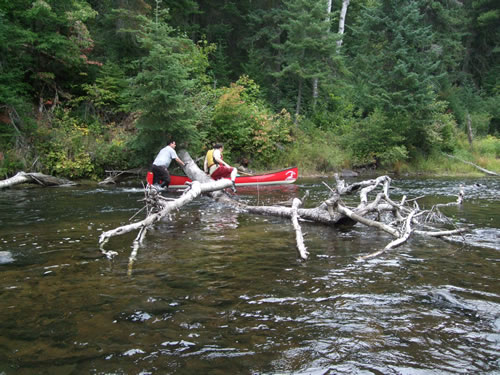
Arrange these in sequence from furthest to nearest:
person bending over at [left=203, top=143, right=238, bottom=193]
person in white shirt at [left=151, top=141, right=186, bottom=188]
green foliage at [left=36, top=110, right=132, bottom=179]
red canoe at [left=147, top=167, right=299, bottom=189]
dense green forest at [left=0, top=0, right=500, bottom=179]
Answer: green foliage at [left=36, top=110, right=132, bottom=179] → dense green forest at [left=0, top=0, right=500, bottom=179] → red canoe at [left=147, top=167, right=299, bottom=189] → person bending over at [left=203, top=143, right=238, bottom=193] → person in white shirt at [left=151, top=141, right=186, bottom=188]

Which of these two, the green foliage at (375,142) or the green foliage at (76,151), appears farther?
the green foliage at (375,142)

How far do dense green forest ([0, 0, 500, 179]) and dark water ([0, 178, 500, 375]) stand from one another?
9.54 metres

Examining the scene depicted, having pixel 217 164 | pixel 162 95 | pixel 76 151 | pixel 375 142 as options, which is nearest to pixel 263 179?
pixel 217 164

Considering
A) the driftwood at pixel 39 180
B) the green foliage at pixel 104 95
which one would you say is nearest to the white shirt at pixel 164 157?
the driftwood at pixel 39 180

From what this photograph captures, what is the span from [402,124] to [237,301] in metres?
20.5

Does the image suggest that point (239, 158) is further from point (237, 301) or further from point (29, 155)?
point (237, 301)

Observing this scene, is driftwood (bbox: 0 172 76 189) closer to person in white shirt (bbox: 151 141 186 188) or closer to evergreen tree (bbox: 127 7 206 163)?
evergreen tree (bbox: 127 7 206 163)

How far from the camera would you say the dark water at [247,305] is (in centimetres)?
297

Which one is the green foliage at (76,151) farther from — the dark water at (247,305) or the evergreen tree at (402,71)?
the evergreen tree at (402,71)

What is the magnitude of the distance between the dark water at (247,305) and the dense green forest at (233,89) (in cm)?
954

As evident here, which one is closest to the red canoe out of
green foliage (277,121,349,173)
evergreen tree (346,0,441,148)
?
green foliage (277,121,349,173)

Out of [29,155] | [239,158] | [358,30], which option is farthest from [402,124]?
[29,155]

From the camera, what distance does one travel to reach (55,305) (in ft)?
13.1

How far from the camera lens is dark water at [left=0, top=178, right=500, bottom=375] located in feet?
9.73
